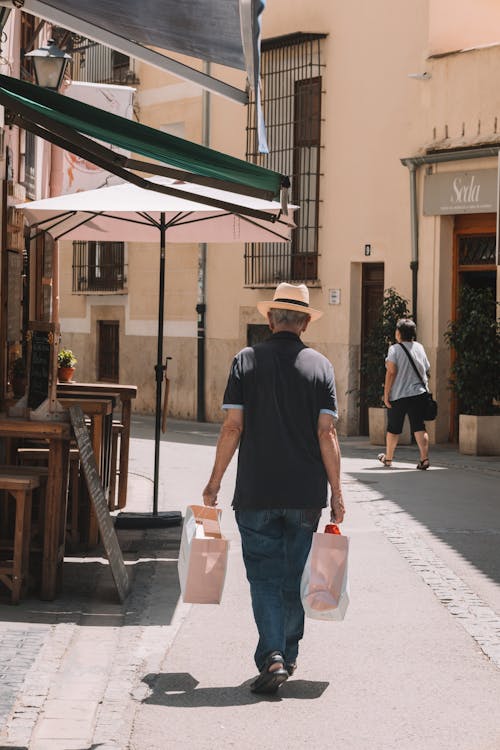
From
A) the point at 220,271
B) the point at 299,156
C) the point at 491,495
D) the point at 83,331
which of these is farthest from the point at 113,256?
the point at 491,495

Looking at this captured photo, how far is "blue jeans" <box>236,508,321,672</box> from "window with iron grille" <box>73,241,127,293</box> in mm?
22559

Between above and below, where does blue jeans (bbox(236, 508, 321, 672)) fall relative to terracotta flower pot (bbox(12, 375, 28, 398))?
below

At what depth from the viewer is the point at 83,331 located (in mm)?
30531

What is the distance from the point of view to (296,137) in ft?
80.4

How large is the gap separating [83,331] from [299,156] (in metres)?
7.93

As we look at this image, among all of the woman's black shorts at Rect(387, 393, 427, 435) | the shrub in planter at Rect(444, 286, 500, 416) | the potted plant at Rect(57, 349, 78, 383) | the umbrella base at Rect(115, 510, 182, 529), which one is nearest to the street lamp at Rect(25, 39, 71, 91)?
the potted plant at Rect(57, 349, 78, 383)

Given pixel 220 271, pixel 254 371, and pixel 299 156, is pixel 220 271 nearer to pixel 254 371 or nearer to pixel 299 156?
pixel 299 156

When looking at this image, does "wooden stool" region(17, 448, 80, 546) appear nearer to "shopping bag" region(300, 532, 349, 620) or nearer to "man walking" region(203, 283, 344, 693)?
"man walking" region(203, 283, 344, 693)

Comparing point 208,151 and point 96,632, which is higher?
point 208,151

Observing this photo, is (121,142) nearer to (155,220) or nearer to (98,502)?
(98,502)

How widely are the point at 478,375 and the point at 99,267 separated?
12258 millimetres

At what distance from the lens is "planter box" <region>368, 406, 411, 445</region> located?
2125 cm

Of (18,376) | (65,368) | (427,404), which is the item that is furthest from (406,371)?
(18,376)

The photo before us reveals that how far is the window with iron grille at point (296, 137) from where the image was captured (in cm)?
2408
